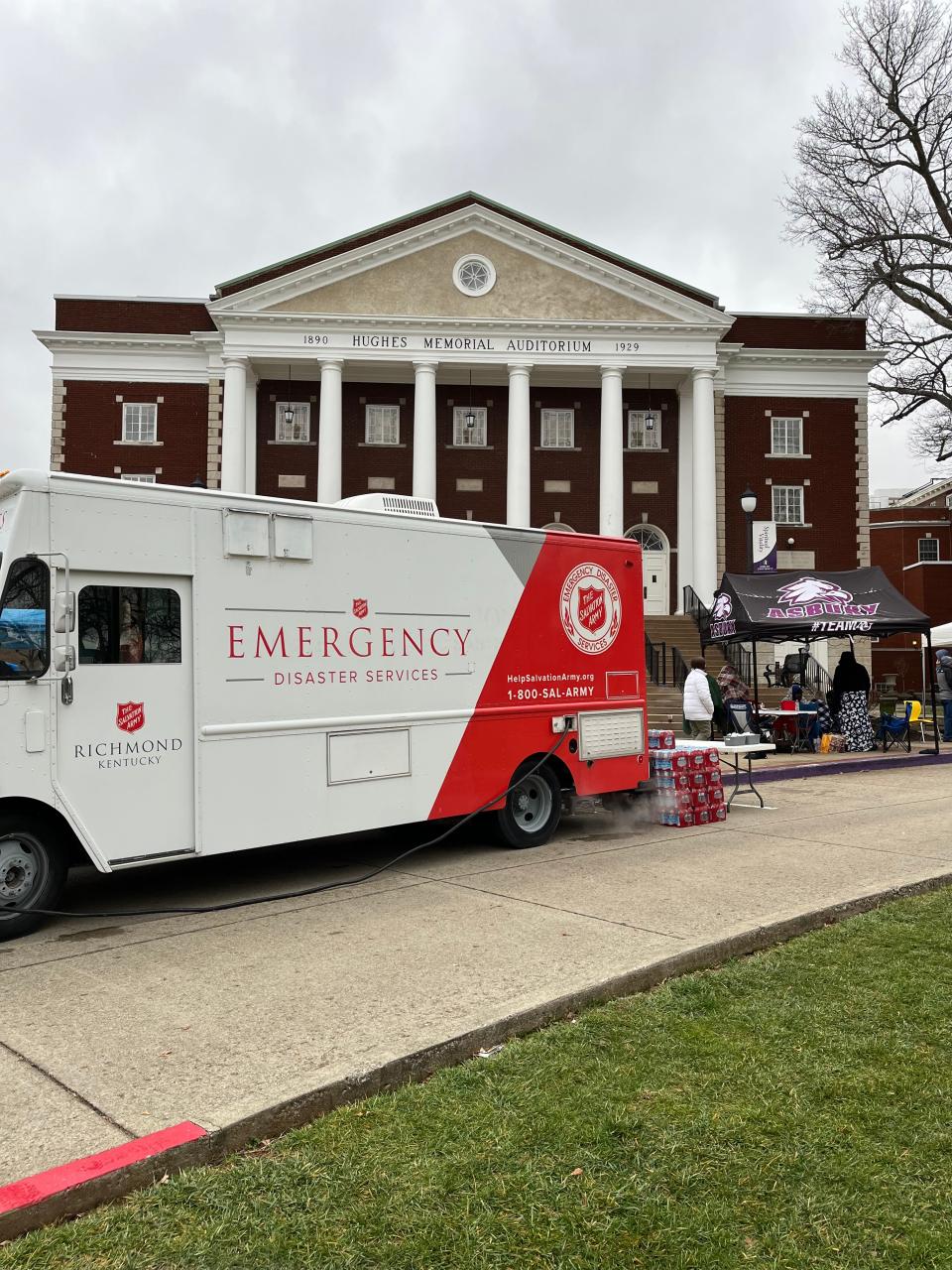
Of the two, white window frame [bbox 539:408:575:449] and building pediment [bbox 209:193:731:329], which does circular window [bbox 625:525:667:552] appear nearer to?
white window frame [bbox 539:408:575:449]

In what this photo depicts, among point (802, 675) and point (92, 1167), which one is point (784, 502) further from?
point (92, 1167)

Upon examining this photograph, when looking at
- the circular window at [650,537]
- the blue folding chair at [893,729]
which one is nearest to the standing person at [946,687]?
the blue folding chair at [893,729]

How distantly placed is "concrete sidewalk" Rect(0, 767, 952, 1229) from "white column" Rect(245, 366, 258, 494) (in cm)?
2595

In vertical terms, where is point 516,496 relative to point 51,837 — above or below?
above

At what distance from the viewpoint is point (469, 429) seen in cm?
3572

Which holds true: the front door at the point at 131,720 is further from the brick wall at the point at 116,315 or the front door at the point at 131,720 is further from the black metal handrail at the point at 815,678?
the brick wall at the point at 116,315

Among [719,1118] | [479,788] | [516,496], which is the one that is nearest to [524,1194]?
[719,1118]

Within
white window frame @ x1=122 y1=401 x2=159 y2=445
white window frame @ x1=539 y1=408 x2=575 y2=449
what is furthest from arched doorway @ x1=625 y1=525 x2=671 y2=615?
white window frame @ x1=122 y1=401 x2=159 y2=445

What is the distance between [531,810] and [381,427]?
27429mm

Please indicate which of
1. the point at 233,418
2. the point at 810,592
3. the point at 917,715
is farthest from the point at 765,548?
the point at 233,418

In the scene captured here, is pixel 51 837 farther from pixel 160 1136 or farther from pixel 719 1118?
pixel 719 1118

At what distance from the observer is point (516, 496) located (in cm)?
3344

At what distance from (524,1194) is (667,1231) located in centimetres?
47

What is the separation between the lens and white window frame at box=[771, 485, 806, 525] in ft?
119
